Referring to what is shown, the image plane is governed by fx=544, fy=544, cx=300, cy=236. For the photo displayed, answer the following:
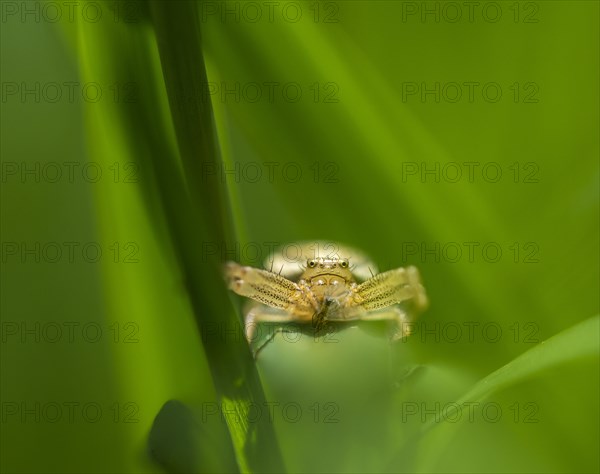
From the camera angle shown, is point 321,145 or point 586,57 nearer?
point 321,145

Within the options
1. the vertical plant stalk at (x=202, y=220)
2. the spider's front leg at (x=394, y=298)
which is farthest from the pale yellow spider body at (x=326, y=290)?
the vertical plant stalk at (x=202, y=220)

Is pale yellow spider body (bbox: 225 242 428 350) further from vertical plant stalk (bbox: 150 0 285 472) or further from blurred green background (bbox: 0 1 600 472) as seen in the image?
vertical plant stalk (bbox: 150 0 285 472)

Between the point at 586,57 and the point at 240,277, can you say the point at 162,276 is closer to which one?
the point at 240,277

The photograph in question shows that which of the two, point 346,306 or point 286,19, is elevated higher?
point 286,19

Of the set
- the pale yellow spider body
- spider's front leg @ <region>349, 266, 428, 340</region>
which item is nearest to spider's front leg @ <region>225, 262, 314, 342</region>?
the pale yellow spider body

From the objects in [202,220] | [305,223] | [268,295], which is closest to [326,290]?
[268,295]

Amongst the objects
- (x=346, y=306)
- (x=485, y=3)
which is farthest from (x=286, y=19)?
(x=346, y=306)

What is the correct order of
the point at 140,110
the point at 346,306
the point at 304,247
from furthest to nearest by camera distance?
the point at 346,306 → the point at 304,247 → the point at 140,110
